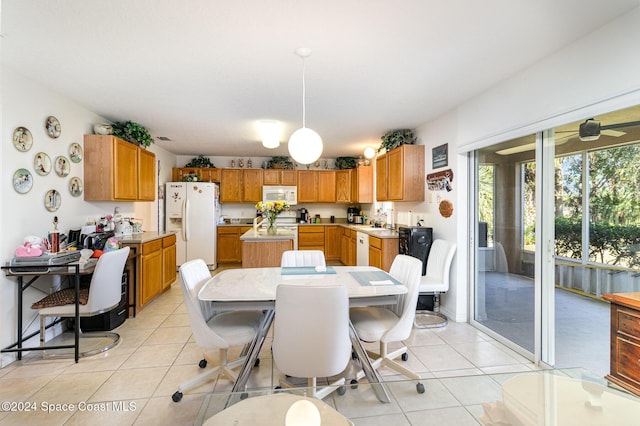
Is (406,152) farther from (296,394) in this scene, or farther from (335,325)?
(296,394)

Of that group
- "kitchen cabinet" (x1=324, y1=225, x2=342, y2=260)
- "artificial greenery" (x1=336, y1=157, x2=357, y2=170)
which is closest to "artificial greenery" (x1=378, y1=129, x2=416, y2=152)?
"artificial greenery" (x1=336, y1=157, x2=357, y2=170)

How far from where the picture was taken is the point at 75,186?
325 centimetres

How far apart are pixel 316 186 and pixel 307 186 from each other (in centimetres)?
21

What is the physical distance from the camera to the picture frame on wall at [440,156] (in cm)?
356

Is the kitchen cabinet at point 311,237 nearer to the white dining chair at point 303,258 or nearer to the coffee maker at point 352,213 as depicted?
the coffee maker at point 352,213

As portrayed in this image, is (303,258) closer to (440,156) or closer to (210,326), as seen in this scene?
(210,326)

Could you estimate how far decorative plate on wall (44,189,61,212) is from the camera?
282 centimetres

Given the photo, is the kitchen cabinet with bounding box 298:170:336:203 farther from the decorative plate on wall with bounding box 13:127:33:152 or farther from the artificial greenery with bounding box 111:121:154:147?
the decorative plate on wall with bounding box 13:127:33:152

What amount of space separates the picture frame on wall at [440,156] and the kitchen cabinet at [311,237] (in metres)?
3.31

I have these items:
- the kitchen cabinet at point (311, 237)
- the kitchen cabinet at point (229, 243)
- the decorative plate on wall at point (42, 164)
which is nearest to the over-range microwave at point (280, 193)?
the kitchen cabinet at point (311, 237)

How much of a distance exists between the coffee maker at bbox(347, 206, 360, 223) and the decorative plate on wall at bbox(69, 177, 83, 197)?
5025 mm

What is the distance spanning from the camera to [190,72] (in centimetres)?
249

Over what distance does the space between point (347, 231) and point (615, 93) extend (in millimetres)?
4587

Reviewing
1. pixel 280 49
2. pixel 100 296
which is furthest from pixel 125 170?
pixel 280 49
